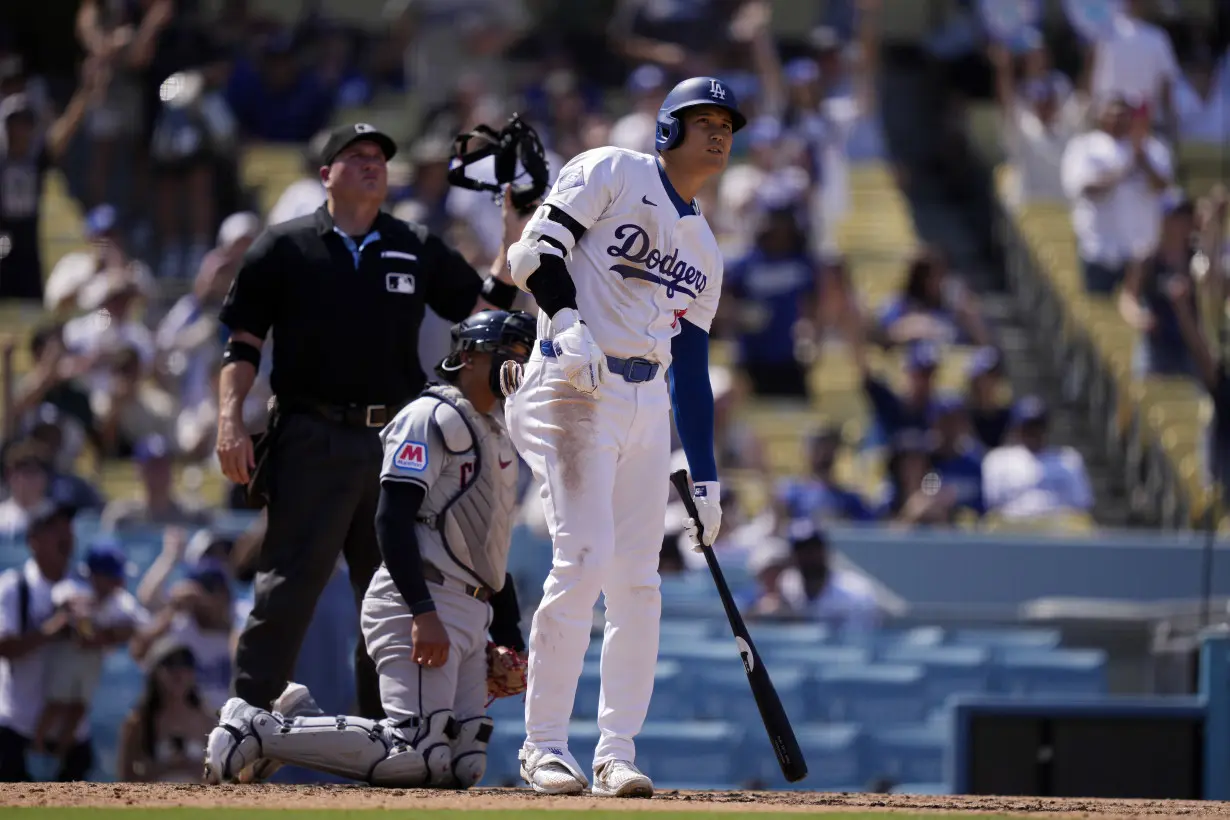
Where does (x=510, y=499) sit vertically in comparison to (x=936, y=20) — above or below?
below

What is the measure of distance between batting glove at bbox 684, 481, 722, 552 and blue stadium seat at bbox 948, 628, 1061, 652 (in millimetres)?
4219

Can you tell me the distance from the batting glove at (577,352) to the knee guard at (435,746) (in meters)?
1.09

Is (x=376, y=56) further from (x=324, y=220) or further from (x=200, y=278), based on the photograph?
(x=324, y=220)

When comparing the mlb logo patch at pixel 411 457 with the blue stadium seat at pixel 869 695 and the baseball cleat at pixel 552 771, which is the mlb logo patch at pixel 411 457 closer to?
the baseball cleat at pixel 552 771

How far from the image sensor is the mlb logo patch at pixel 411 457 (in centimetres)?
602

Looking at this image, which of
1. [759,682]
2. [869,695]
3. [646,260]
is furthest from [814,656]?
[646,260]

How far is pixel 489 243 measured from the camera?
13.1m

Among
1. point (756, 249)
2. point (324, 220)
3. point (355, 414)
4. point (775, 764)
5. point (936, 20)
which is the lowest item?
point (775, 764)

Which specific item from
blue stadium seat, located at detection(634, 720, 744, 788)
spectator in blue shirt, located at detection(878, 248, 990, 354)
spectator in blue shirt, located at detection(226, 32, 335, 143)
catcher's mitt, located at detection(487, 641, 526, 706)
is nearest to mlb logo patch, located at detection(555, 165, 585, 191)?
catcher's mitt, located at detection(487, 641, 526, 706)

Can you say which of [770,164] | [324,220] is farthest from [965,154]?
[324,220]

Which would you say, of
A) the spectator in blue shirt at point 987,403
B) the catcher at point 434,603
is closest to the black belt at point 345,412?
the catcher at point 434,603

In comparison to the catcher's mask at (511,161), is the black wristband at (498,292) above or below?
below

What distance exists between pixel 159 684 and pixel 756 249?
5734mm

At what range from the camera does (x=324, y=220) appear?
6703mm
